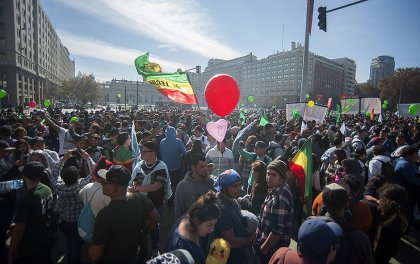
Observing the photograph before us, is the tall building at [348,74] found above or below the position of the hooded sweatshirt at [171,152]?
above

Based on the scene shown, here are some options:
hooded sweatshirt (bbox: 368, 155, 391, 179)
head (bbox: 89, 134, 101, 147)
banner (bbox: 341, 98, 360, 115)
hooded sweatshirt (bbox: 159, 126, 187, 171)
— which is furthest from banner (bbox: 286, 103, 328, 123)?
banner (bbox: 341, 98, 360, 115)

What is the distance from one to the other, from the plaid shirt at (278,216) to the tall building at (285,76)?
345 feet

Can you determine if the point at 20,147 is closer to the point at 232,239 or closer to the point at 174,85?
the point at 232,239

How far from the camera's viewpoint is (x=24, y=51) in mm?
56344

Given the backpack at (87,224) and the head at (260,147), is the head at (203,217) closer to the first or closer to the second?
the backpack at (87,224)

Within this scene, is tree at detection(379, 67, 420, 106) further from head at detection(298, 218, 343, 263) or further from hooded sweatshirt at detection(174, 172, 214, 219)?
head at detection(298, 218, 343, 263)

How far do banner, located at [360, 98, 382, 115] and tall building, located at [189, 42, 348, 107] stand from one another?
85454mm

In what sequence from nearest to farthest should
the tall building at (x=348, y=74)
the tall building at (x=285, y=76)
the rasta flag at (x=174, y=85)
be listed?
the rasta flag at (x=174, y=85) < the tall building at (x=285, y=76) < the tall building at (x=348, y=74)

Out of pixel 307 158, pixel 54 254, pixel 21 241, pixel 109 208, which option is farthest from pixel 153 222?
pixel 54 254

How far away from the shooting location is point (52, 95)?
7250 centimetres

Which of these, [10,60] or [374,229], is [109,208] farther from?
[10,60]

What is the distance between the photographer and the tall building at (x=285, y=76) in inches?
4429

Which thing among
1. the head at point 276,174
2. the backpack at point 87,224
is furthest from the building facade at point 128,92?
the head at point 276,174

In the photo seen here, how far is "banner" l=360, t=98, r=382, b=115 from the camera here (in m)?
18.0
